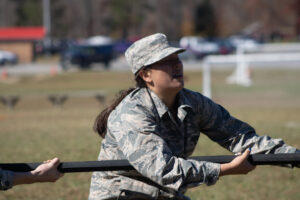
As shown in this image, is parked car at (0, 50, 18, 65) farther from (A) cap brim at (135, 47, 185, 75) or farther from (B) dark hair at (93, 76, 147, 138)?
(A) cap brim at (135, 47, 185, 75)

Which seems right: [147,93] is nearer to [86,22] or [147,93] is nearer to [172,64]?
[172,64]

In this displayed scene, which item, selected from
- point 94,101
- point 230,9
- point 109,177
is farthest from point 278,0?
point 109,177

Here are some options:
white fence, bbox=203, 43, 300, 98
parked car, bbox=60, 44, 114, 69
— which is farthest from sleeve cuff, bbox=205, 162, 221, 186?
parked car, bbox=60, 44, 114, 69

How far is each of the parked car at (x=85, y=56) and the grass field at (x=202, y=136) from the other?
52.5ft

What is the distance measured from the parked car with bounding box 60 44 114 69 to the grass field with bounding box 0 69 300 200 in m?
16.0

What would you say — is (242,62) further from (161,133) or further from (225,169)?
(225,169)

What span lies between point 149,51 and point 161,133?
486 millimetres

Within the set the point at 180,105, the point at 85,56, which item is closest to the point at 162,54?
the point at 180,105

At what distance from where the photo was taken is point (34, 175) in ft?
11.9

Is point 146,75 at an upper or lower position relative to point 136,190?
upper

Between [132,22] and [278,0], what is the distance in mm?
22528

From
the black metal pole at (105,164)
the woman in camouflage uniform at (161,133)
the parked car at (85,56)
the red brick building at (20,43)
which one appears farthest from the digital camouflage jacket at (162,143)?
the red brick building at (20,43)

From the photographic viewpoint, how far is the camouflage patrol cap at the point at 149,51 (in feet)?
12.3

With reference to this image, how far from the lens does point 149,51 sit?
3.79 meters
